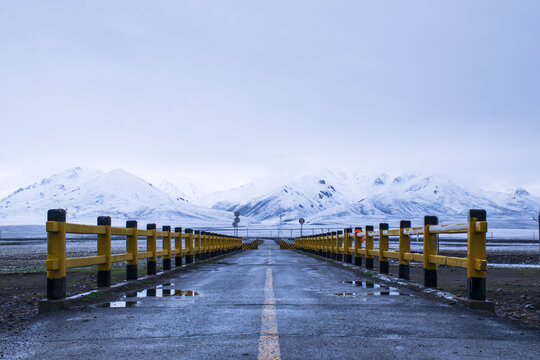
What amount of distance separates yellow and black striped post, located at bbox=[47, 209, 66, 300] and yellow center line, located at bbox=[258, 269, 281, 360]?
2.63m

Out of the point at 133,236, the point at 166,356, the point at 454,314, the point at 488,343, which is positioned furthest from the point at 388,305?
the point at 133,236

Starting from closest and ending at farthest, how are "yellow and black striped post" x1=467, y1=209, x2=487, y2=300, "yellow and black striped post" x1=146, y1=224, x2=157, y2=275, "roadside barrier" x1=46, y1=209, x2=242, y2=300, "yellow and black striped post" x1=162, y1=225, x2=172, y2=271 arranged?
"yellow and black striped post" x1=467, y1=209, x2=487, y2=300, "roadside barrier" x1=46, y1=209, x2=242, y2=300, "yellow and black striped post" x1=146, y1=224, x2=157, y2=275, "yellow and black striped post" x1=162, y1=225, x2=172, y2=271

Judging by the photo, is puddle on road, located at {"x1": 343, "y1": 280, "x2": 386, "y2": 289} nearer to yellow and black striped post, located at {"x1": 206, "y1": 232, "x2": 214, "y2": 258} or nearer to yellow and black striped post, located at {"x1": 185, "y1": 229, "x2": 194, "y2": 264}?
yellow and black striped post, located at {"x1": 185, "y1": 229, "x2": 194, "y2": 264}

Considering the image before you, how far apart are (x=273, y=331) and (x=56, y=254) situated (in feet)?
11.6

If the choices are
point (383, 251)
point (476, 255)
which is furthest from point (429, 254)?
point (383, 251)

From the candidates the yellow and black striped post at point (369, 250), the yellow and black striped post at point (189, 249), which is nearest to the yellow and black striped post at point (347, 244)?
the yellow and black striped post at point (369, 250)

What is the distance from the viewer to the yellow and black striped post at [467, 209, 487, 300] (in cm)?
696

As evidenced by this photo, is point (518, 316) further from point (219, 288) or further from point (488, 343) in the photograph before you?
point (219, 288)

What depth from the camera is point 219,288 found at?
9.08m

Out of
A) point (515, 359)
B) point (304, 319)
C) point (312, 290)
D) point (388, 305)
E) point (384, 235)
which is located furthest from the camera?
point (384, 235)

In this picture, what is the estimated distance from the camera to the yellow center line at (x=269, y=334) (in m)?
4.24

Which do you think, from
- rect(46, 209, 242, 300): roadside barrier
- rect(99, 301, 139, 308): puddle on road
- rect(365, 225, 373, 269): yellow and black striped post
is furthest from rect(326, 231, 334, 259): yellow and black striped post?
rect(99, 301, 139, 308): puddle on road

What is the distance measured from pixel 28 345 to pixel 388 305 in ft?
14.0

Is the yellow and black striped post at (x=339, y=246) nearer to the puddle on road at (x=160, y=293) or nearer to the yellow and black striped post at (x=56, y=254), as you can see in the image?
the puddle on road at (x=160, y=293)
